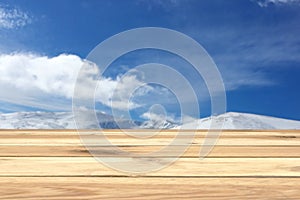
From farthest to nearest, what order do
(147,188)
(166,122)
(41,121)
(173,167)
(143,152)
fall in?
1. (41,121)
2. (166,122)
3. (143,152)
4. (173,167)
5. (147,188)

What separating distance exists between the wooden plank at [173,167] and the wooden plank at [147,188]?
0.04 metres

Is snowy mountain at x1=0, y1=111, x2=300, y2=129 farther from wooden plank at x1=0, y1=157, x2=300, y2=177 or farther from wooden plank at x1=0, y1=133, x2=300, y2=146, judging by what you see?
wooden plank at x1=0, y1=157, x2=300, y2=177

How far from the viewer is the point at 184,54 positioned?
88 cm

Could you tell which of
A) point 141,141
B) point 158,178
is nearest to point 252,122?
point 141,141

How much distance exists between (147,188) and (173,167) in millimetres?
169

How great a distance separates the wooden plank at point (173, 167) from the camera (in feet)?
2.14

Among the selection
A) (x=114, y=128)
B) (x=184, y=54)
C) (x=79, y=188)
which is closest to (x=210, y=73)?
(x=184, y=54)

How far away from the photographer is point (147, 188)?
1.80ft

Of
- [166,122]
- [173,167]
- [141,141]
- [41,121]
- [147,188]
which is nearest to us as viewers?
[147,188]

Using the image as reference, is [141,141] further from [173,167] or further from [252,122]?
[252,122]

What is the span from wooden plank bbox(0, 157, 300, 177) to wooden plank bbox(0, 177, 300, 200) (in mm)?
45

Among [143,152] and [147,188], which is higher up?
[143,152]

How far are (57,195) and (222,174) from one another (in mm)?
304

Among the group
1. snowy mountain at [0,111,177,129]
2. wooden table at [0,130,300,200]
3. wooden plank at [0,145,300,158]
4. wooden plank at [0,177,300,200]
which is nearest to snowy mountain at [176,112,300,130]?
snowy mountain at [0,111,177,129]
